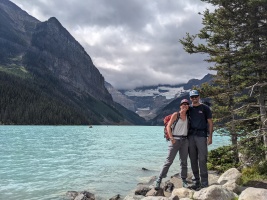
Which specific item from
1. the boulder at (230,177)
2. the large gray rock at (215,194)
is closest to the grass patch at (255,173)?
the boulder at (230,177)

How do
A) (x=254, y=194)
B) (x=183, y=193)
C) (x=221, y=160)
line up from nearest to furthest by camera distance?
1. (x=254, y=194)
2. (x=183, y=193)
3. (x=221, y=160)

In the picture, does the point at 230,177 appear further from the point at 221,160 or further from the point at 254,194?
the point at 221,160

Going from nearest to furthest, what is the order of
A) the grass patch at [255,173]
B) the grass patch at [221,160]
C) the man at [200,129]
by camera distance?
the man at [200,129] → the grass patch at [255,173] → the grass patch at [221,160]

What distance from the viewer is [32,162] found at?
3269 centimetres

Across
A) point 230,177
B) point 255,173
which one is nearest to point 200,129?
point 230,177

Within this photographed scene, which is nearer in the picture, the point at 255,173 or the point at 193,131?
the point at 193,131

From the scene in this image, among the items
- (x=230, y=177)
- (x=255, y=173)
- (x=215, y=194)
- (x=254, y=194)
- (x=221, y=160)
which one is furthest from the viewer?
(x=221, y=160)

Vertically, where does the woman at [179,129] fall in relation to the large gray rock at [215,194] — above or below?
above

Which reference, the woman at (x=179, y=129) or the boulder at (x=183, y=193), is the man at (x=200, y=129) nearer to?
the woman at (x=179, y=129)

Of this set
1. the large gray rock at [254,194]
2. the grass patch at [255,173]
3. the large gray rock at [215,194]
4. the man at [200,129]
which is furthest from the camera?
the grass patch at [255,173]

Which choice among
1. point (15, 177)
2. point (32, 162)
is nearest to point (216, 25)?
point (15, 177)

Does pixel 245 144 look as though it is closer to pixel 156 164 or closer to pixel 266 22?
pixel 266 22

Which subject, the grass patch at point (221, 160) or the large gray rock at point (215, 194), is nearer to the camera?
the large gray rock at point (215, 194)

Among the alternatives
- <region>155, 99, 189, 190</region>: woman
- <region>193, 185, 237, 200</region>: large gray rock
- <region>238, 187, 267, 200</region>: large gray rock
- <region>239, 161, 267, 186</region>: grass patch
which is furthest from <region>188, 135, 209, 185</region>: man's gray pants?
<region>239, 161, 267, 186</region>: grass patch
